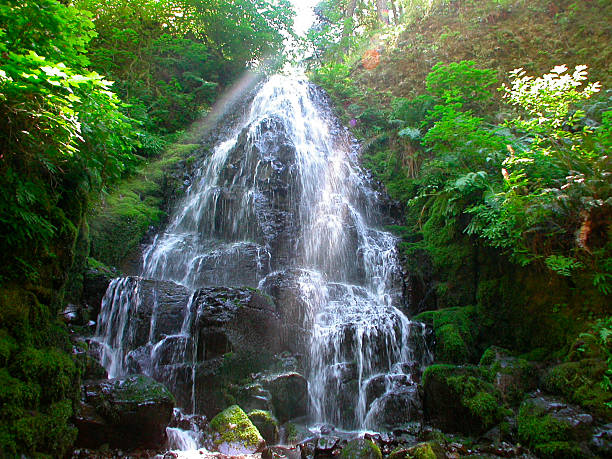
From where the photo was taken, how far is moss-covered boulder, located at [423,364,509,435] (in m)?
5.48

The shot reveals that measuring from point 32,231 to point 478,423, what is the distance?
6.76 m

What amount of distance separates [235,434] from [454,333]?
4.78 meters

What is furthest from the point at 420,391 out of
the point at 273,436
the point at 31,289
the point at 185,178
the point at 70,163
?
the point at 185,178

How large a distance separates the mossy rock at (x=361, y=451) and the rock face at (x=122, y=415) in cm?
260

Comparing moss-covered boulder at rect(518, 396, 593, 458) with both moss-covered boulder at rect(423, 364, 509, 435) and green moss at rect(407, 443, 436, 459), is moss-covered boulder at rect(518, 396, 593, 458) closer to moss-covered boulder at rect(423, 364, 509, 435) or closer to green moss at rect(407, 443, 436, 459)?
moss-covered boulder at rect(423, 364, 509, 435)

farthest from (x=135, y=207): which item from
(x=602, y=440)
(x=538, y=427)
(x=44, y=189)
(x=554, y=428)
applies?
(x=602, y=440)

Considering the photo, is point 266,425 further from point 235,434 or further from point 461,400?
point 461,400

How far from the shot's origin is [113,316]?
7.96 m

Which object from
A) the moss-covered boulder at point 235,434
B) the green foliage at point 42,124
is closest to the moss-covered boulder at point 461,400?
the moss-covered boulder at point 235,434

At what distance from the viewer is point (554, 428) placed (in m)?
4.69

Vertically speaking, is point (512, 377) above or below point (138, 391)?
above

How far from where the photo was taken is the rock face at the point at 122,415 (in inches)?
186

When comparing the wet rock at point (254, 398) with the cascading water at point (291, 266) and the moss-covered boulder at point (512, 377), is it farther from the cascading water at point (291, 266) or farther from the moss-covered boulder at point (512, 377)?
the moss-covered boulder at point (512, 377)

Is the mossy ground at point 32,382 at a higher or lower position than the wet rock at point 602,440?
higher
